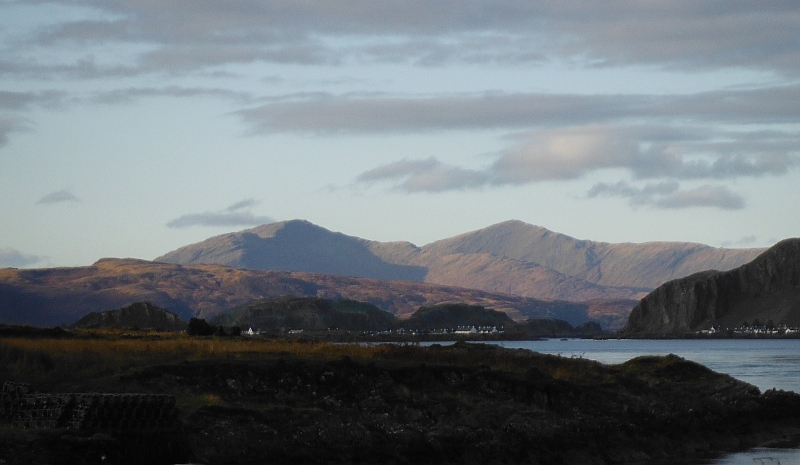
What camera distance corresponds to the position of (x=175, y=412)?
3425 cm

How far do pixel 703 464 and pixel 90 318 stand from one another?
374 feet

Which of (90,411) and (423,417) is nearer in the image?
(90,411)

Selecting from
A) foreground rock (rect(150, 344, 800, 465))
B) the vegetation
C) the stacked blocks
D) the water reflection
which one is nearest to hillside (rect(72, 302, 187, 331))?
the vegetation

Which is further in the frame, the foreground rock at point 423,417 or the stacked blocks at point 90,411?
the foreground rock at point 423,417

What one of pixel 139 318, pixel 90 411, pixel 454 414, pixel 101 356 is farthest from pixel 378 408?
pixel 139 318

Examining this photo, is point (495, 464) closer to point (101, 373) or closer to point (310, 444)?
point (310, 444)

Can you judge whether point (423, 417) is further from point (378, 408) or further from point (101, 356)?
point (101, 356)

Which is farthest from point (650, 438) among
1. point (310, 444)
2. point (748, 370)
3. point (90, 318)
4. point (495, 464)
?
point (90, 318)

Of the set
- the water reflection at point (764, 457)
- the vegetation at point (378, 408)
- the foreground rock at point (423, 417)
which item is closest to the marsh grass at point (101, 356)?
Answer: the vegetation at point (378, 408)

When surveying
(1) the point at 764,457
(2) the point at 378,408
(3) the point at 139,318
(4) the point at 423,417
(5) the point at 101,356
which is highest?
(3) the point at 139,318

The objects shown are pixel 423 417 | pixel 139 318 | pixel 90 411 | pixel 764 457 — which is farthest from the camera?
pixel 139 318

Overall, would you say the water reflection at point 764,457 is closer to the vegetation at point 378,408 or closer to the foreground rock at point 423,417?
the foreground rock at point 423,417

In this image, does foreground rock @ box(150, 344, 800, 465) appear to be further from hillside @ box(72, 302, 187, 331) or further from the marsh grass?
hillside @ box(72, 302, 187, 331)

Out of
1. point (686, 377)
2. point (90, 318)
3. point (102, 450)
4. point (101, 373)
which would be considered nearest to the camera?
point (102, 450)
